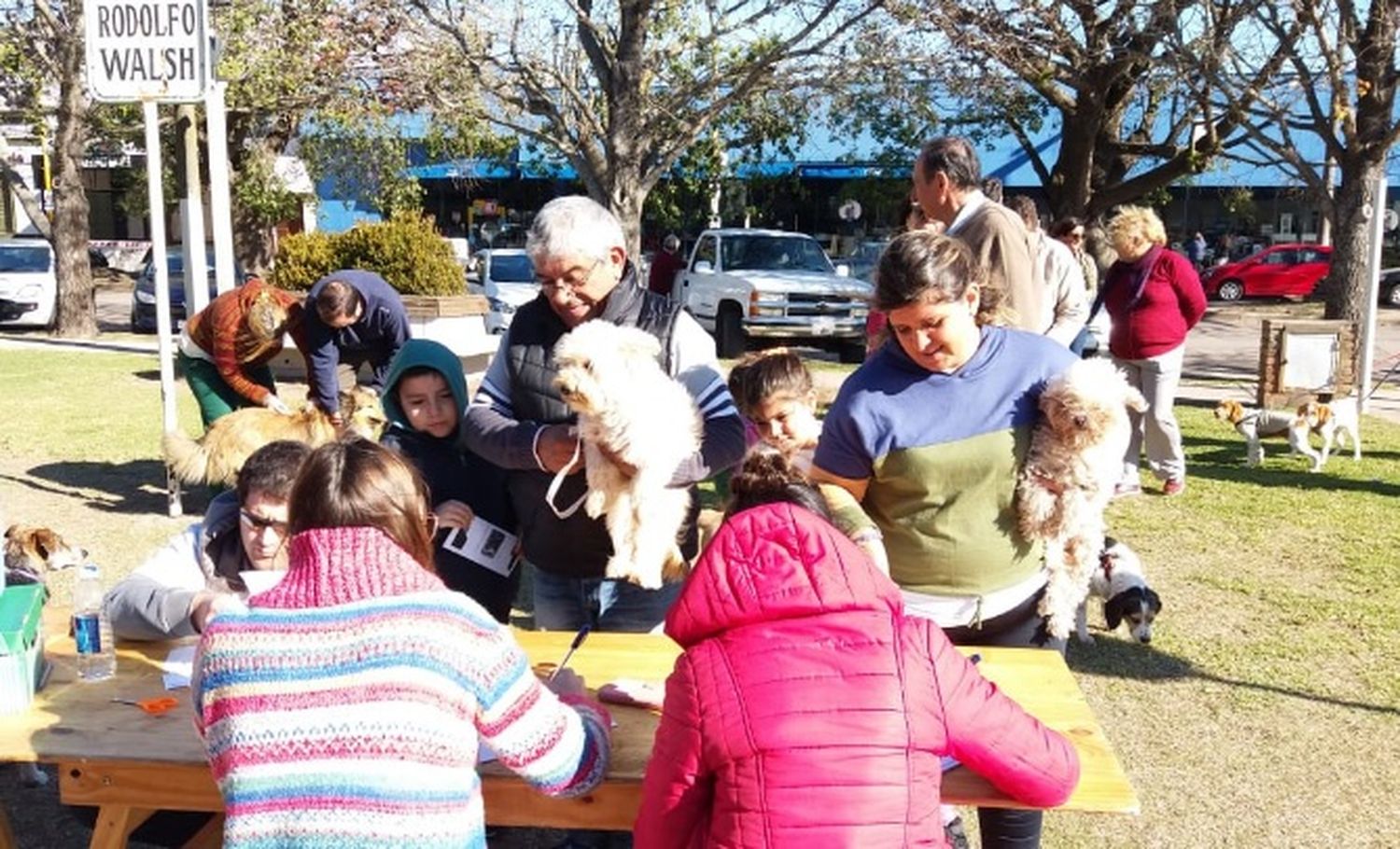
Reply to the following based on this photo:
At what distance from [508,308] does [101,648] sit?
12.9m

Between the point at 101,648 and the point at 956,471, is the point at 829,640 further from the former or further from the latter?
the point at 101,648

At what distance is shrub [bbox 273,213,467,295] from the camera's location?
11500 mm

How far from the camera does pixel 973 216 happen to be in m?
4.00

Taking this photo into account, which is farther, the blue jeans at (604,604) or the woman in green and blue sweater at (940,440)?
the blue jeans at (604,604)

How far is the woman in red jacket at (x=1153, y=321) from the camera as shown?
7895 millimetres

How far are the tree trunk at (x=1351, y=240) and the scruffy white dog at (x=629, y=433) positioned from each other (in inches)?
472

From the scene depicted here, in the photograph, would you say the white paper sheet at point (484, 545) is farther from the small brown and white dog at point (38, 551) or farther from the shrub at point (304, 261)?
the shrub at point (304, 261)

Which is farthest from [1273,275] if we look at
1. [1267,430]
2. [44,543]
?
[44,543]

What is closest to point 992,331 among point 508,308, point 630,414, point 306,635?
point 630,414

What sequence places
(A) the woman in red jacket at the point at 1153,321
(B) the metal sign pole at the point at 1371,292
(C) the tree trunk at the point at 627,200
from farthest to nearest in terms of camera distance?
1. (C) the tree trunk at the point at 627,200
2. (B) the metal sign pole at the point at 1371,292
3. (A) the woman in red jacket at the point at 1153,321

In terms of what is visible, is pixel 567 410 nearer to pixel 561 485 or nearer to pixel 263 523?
pixel 561 485

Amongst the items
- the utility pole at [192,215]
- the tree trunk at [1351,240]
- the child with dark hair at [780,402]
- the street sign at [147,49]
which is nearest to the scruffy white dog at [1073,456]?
the child with dark hair at [780,402]

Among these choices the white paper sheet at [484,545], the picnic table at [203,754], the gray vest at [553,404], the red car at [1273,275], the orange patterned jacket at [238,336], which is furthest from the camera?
the red car at [1273,275]

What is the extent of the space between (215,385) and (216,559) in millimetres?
4466
